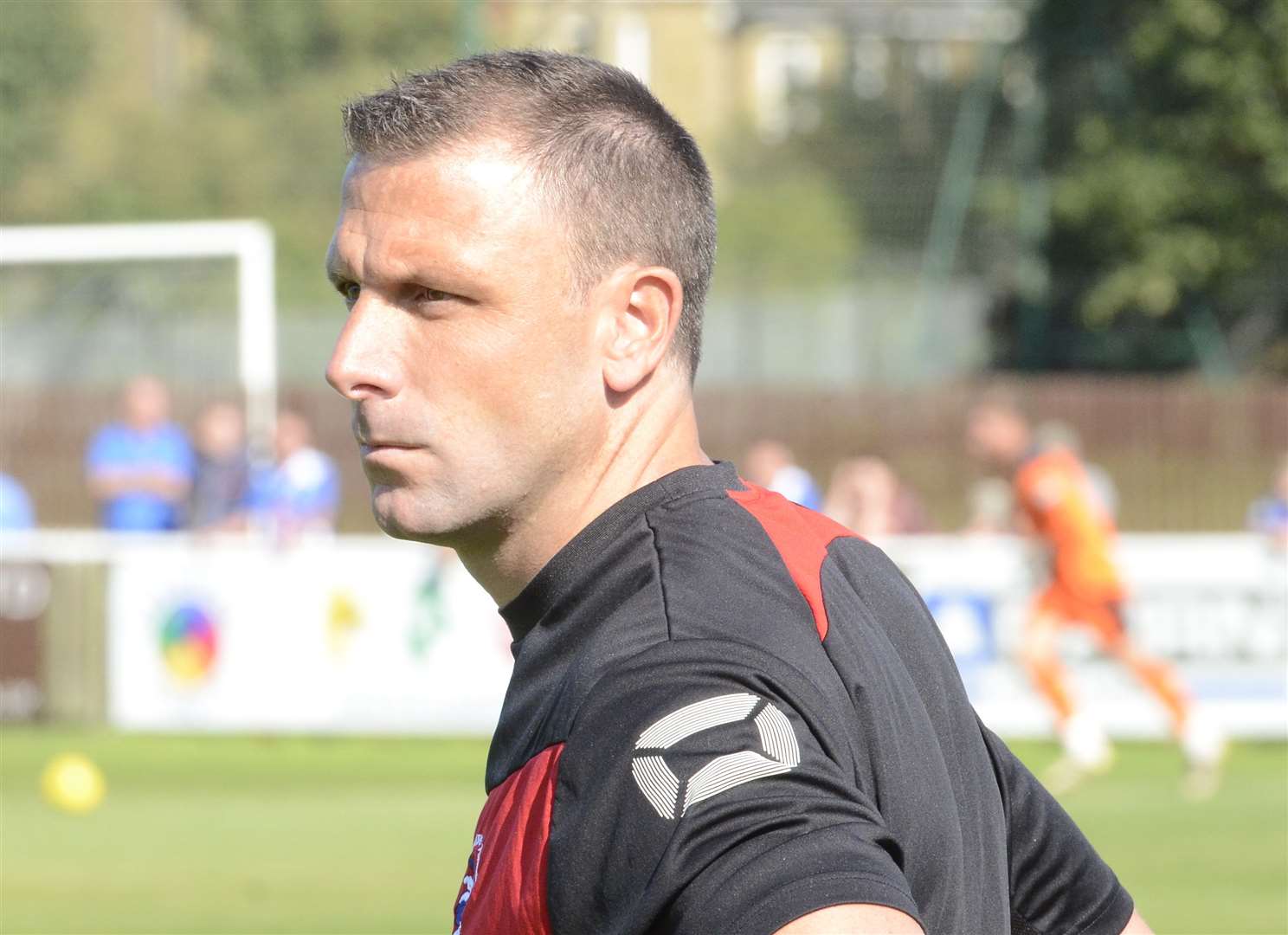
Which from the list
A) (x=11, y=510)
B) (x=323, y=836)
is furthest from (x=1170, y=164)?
(x=323, y=836)

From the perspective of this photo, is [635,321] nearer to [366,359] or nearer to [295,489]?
[366,359]

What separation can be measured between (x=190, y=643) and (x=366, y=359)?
1297 cm

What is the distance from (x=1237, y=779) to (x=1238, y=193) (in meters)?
25.1

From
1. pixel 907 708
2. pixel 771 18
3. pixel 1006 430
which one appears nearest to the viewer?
pixel 907 708

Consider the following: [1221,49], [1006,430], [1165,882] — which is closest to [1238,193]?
[1221,49]

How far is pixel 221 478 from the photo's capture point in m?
16.1

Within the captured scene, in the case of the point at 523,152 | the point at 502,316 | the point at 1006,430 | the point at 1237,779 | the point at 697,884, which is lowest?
the point at 1237,779

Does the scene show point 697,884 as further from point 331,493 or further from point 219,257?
point 219,257

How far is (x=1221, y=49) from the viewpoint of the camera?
35.4 m

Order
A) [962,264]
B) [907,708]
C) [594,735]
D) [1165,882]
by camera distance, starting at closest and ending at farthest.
Answer: 1. [594,735]
2. [907,708]
3. [1165,882]
4. [962,264]

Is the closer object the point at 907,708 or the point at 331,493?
the point at 907,708

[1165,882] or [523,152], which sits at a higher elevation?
[523,152]

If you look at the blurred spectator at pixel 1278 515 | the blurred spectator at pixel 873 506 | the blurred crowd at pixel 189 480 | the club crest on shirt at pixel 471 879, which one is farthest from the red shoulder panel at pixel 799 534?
the blurred crowd at pixel 189 480

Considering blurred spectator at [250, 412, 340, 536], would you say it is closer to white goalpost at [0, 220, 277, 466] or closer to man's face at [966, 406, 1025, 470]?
white goalpost at [0, 220, 277, 466]
